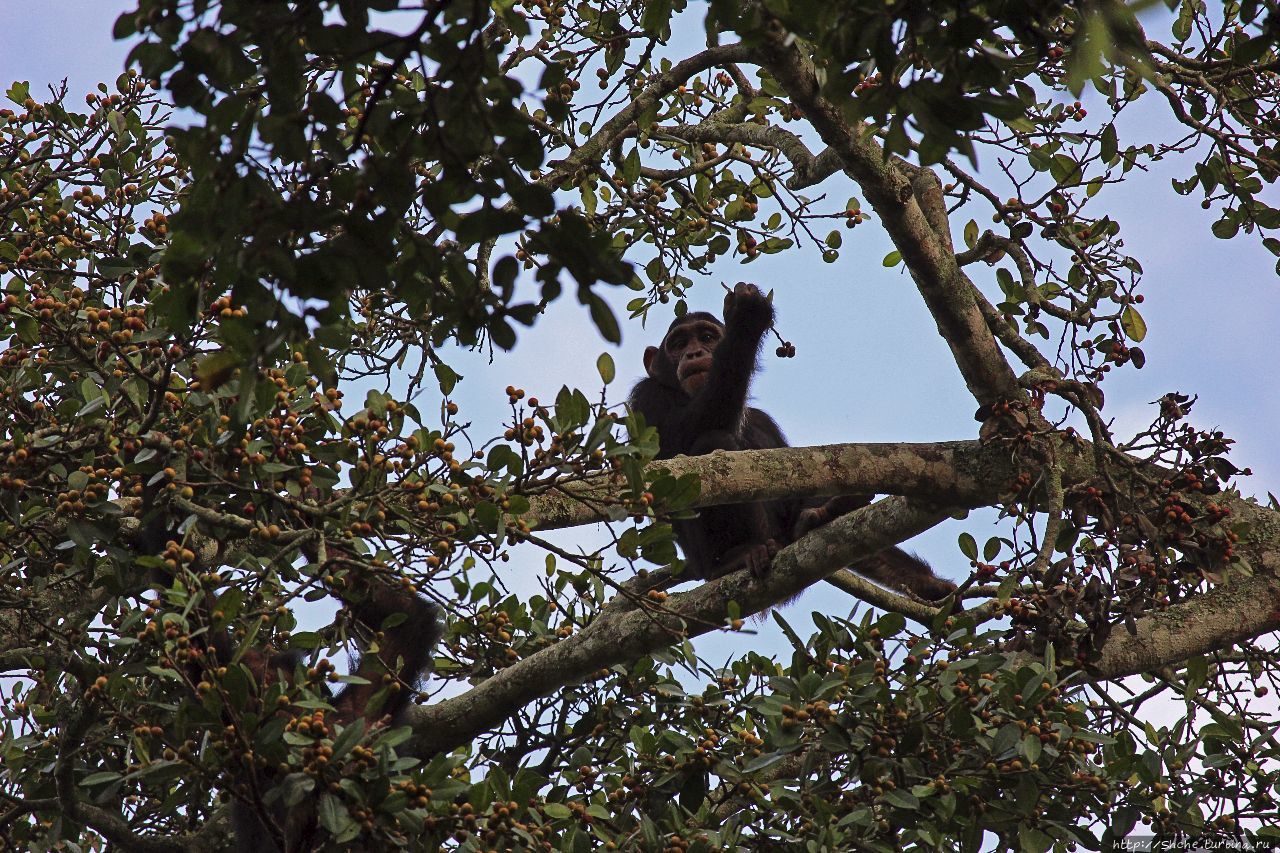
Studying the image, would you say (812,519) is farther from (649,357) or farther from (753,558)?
(649,357)

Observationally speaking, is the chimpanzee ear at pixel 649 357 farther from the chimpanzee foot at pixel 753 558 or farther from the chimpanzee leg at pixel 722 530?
the chimpanzee foot at pixel 753 558

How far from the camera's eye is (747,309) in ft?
23.6

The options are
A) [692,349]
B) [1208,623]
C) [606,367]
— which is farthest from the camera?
[692,349]

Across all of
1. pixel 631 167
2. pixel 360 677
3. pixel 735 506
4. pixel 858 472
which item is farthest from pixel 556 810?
pixel 631 167

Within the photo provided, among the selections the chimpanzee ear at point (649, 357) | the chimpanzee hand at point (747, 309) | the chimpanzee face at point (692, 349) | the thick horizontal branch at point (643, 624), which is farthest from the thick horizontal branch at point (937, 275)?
the chimpanzee ear at point (649, 357)

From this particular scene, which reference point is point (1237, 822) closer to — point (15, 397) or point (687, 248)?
point (687, 248)

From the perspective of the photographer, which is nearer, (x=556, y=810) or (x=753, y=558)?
(x=556, y=810)

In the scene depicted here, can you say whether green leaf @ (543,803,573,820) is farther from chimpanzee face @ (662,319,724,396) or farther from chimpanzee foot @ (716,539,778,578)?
chimpanzee face @ (662,319,724,396)

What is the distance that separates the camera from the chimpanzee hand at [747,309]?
23.5 ft

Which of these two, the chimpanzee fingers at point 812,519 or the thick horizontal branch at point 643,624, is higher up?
the chimpanzee fingers at point 812,519

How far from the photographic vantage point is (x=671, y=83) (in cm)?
566

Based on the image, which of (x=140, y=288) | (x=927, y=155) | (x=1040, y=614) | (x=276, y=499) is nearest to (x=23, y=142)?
(x=140, y=288)

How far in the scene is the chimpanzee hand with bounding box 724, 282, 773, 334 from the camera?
717 cm

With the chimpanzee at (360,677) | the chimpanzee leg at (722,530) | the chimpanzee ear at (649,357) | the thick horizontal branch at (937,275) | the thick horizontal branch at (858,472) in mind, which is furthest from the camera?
the chimpanzee ear at (649,357)
